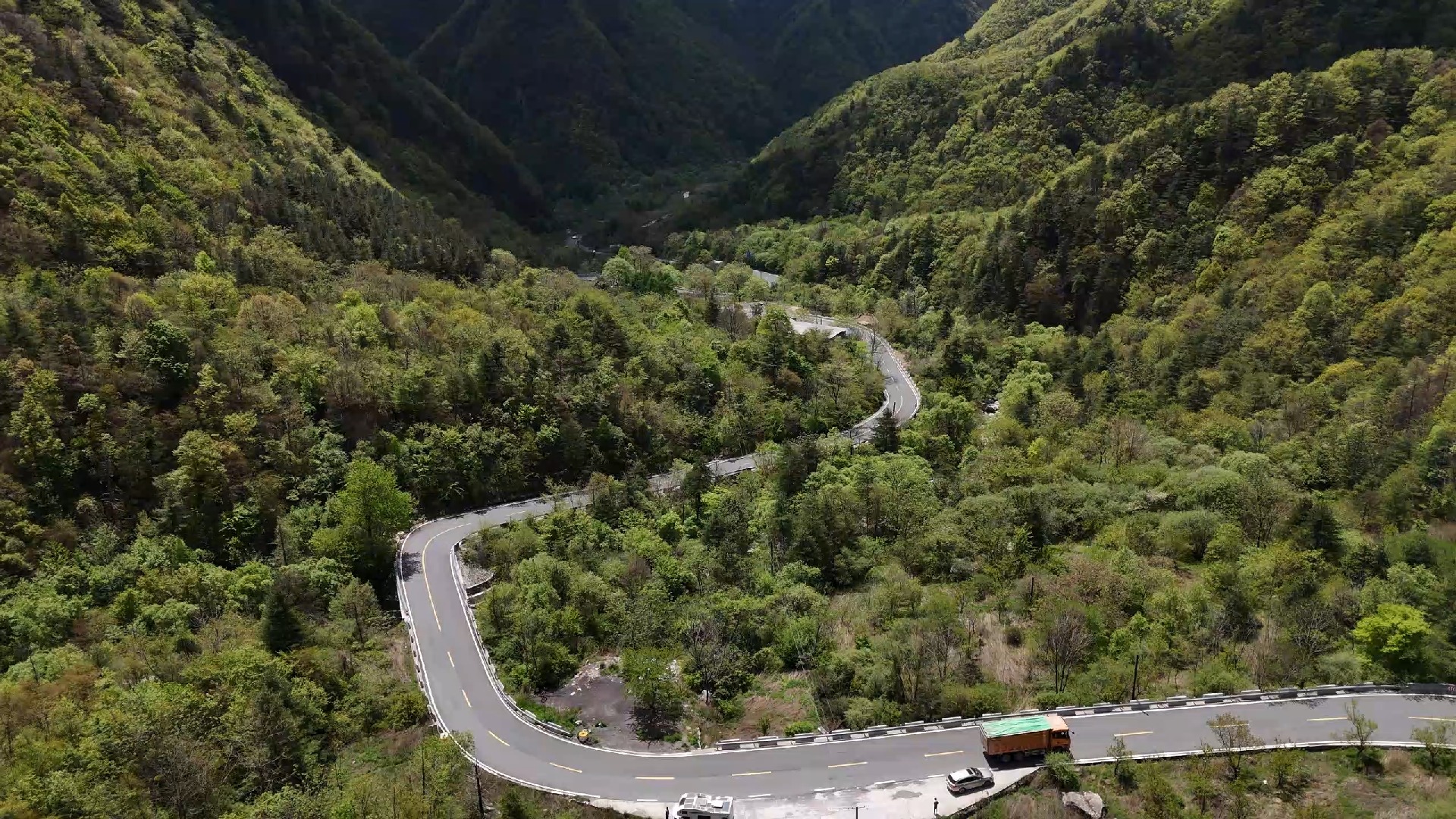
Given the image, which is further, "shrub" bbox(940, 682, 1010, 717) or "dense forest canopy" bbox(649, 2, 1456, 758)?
"dense forest canopy" bbox(649, 2, 1456, 758)

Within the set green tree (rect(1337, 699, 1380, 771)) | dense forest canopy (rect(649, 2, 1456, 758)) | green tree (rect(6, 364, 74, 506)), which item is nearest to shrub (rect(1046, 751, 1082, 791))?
dense forest canopy (rect(649, 2, 1456, 758))

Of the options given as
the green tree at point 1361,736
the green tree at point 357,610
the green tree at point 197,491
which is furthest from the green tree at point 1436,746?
the green tree at point 197,491

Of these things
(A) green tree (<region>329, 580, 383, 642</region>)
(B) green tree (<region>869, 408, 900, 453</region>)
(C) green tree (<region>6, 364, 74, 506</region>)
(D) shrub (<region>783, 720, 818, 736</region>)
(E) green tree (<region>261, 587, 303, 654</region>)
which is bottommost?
(B) green tree (<region>869, 408, 900, 453</region>)

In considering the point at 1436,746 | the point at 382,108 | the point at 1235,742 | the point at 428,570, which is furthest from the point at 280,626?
the point at 382,108

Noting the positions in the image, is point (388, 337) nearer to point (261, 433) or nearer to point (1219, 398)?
point (261, 433)

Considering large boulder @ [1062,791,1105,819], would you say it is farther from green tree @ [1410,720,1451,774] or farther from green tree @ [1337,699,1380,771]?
green tree @ [1410,720,1451,774]

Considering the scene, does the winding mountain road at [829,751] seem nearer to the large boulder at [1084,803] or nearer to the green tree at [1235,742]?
the green tree at [1235,742]

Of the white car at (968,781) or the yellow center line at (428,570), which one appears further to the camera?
the yellow center line at (428,570)
